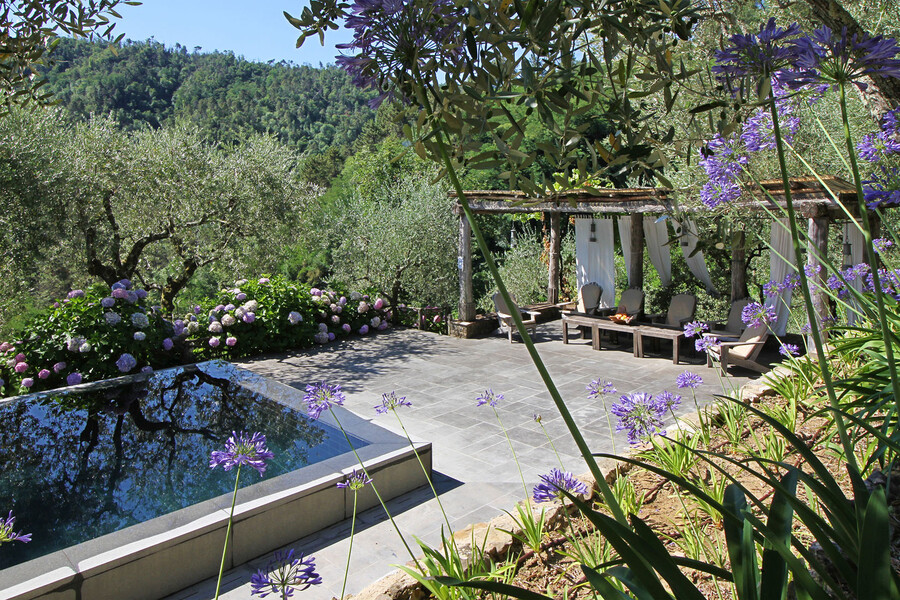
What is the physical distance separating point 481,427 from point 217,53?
5637cm

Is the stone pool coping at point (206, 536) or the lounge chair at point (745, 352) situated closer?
the stone pool coping at point (206, 536)

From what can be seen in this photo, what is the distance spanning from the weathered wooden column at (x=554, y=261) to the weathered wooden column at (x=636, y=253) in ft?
5.66

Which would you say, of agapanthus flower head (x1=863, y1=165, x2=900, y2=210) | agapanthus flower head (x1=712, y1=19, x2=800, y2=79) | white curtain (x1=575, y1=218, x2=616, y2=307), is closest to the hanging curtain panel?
white curtain (x1=575, y1=218, x2=616, y2=307)

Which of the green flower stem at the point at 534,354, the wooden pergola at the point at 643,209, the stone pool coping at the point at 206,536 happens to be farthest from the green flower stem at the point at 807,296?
the wooden pergola at the point at 643,209

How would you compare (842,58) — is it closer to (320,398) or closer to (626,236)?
(320,398)

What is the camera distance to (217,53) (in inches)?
2111

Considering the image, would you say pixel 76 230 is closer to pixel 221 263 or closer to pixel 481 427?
pixel 221 263

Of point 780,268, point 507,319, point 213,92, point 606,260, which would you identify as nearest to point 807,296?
point 780,268

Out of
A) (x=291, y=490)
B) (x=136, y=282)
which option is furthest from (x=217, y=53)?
(x=291, y=490)

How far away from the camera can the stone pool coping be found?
335 centimetres

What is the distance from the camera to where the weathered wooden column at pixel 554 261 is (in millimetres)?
12375

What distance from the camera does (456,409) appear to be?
6977mm

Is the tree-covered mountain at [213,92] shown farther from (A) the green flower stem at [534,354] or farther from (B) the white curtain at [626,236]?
(A) the green flower stem at [534,354]

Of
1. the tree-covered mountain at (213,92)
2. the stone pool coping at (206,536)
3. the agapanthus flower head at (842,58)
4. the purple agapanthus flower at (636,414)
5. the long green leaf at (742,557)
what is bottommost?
the stone pool coping at (206,536)
